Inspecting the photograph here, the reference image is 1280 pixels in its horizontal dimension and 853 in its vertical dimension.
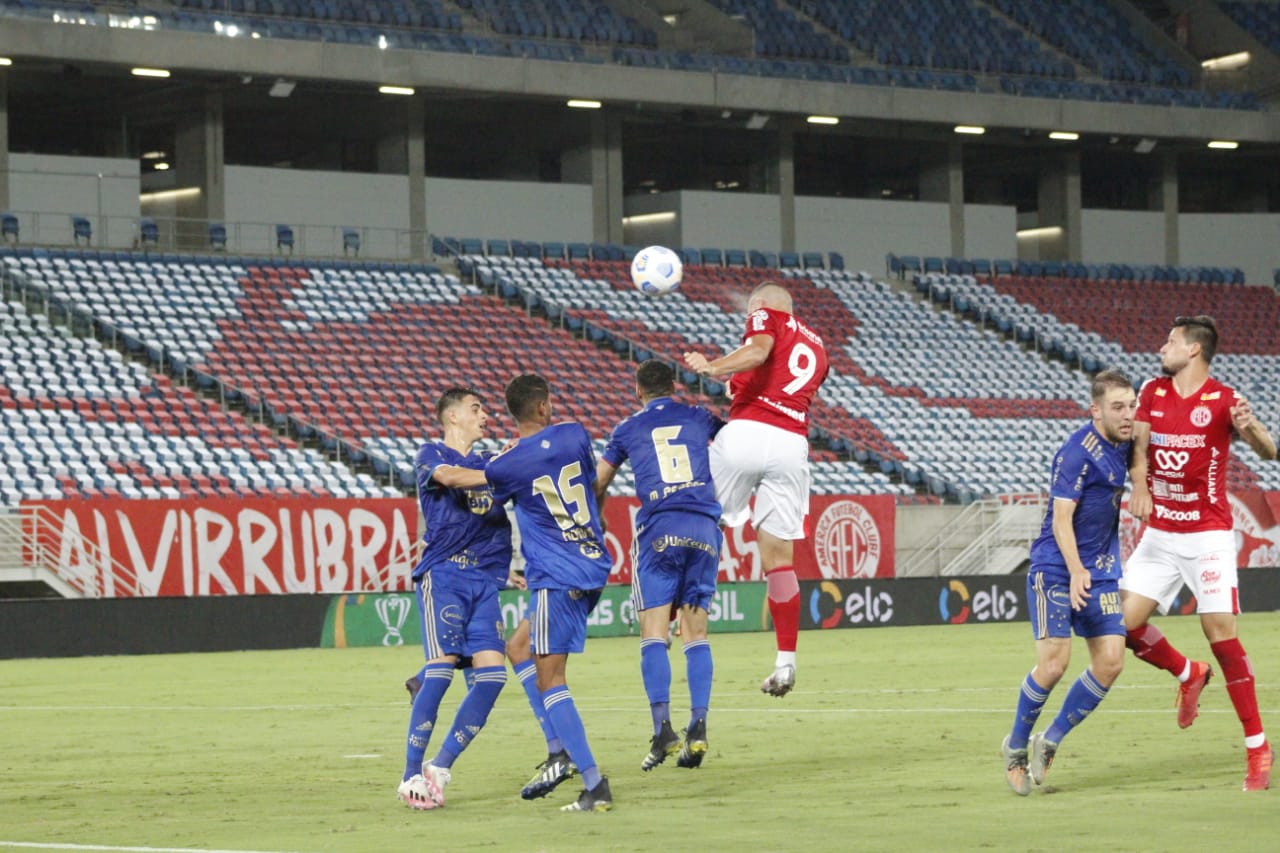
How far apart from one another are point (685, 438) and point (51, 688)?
10.8m

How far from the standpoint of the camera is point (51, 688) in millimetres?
20500

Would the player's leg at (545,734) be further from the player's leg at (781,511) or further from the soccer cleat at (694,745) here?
the player's leg at (781,511)

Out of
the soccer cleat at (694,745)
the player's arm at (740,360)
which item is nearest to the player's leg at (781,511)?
the player's arm at (740,360)

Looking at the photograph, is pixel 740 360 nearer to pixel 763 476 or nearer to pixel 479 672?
pixel 763 476

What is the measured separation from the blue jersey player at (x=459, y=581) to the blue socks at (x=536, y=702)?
35cm

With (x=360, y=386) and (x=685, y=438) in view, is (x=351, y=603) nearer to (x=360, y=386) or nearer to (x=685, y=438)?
(x=360, y=386)

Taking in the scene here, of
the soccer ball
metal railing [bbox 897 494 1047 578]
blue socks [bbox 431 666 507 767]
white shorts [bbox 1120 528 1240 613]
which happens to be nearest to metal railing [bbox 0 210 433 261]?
metal railing [bbox 897 494 1047 578]

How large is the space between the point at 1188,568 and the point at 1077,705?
102cm

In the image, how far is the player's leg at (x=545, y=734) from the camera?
34.1 feet

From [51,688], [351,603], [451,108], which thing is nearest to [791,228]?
[451,108]

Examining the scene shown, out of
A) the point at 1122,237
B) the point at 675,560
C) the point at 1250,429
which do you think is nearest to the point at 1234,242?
the point at 1122,237

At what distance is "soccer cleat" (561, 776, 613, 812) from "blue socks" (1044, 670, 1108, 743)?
2.26m

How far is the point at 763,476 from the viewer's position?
12250 millimetres

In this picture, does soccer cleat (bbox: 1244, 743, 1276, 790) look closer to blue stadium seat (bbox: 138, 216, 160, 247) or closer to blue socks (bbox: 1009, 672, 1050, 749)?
blue socks (bbox: 1009, 672, 1050, 749)
